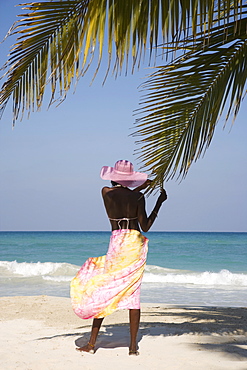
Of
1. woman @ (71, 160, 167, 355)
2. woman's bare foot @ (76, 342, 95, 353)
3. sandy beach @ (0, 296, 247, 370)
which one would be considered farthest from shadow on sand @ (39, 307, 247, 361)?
woman @ (71, 160, 167, 355)

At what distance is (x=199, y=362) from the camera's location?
4145 millimetres

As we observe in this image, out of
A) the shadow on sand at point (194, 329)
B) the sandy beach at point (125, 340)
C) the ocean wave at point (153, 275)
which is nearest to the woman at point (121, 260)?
the sandy beach at point (125, 340)

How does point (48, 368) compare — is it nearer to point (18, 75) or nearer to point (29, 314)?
point (18, 75)

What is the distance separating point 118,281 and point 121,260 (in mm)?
188

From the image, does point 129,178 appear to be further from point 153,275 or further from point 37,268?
point 37,268

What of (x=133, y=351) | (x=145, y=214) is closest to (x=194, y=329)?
(x=133, y=351)

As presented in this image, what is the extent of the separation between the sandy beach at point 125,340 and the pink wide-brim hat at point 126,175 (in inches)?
61.8

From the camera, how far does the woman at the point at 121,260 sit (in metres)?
4.39

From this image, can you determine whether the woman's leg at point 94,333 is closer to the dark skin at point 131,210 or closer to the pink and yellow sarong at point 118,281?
the dark skin at point 131,210

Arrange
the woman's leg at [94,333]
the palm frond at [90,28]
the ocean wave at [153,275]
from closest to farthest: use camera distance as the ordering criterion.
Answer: the palm frond at [90,28] < the woman's leg at [94,333] < the ocean wave at [153,275]

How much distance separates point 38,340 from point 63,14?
3.48 meters

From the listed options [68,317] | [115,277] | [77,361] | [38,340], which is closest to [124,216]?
[115,277]

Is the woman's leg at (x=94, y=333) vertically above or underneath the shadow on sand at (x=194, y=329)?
above

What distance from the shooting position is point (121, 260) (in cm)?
443
